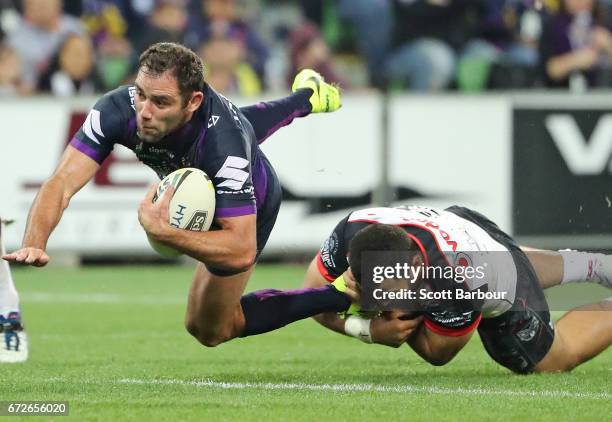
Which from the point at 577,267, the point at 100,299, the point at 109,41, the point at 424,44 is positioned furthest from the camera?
the point at 109,41

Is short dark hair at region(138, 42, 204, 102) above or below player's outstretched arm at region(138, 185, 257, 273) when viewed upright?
above

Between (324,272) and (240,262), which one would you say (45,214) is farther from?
(324,272)

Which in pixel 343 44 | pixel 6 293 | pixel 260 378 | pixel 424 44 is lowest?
pixel 343 44

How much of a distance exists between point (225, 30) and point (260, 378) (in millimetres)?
9817

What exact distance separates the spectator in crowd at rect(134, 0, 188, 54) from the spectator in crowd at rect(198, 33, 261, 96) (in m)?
0.39

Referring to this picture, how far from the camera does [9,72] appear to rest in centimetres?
1522

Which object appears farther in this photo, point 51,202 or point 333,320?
point 333,320

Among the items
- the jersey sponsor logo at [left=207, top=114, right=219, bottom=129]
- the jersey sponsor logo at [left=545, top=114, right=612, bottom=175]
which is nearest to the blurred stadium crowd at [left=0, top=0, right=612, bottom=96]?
the jersey sponsor logo at [left=545, top=114, right=612, bottom=175]

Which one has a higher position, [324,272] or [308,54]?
[324,272]

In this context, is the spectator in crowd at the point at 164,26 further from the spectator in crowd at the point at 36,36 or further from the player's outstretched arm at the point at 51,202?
the player's outstretched arm at the point at 51,202

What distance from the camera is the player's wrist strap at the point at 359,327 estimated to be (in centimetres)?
761

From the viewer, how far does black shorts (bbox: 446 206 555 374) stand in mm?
7594

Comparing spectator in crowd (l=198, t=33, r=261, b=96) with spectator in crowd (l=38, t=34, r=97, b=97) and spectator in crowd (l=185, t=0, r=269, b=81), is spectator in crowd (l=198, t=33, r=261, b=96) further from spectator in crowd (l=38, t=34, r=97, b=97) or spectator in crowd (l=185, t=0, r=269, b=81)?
spectator in crowd (l=38, t=34, r=97, b=97)

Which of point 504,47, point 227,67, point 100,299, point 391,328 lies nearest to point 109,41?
point 227,67
